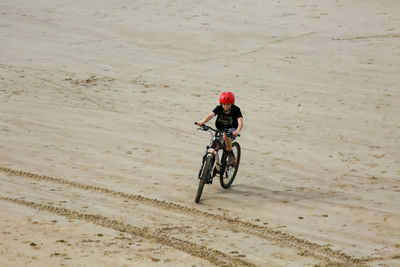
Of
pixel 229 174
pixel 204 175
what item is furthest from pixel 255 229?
pixel 229 174

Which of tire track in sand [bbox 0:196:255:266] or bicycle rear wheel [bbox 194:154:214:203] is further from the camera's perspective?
bicycle rear wheel [bbox 194:154:214:203]

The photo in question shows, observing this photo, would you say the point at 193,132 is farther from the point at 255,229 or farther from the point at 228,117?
the point at 255,229

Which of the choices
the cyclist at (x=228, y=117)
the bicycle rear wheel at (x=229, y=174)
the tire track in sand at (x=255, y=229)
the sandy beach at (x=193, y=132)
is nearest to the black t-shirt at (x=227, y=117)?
the cyclist at (x=228, y=117)

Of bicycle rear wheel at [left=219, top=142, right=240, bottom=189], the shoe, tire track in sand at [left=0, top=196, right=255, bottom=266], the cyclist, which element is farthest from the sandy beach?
the cyclist

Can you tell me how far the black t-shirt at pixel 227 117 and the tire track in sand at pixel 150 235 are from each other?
234cm

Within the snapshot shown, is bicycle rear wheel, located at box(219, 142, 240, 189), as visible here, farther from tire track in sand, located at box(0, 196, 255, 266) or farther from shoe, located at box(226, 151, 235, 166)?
tire track in sand, located at box(0, 196, 255, 266)

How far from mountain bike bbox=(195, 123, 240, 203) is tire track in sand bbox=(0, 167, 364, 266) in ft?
1.91

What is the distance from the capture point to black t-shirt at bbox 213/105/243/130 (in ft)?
32.1

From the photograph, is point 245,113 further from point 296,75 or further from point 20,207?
point 20,207

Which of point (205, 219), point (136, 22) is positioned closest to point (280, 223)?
point (205, 219)

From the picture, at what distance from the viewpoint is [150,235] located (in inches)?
318

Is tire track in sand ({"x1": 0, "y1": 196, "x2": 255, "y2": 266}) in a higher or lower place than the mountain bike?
lower

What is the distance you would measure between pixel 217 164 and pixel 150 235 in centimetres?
214

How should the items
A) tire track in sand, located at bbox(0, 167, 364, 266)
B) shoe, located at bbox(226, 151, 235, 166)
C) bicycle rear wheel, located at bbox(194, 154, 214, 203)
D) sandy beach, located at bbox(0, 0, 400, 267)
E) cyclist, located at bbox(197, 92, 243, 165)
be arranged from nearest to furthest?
Result: tire track in sand, located at bbox(0, 167, 364, 266) → sandy beach, located at bbox(0, 0, 400, 267) → bicycle rear wheel, located at bbox(194, 154, 214, 203) → cyclist, located at bbox(197, 92, 243, 165) → shoe, located at bbox(226, 151, 235, 166)
